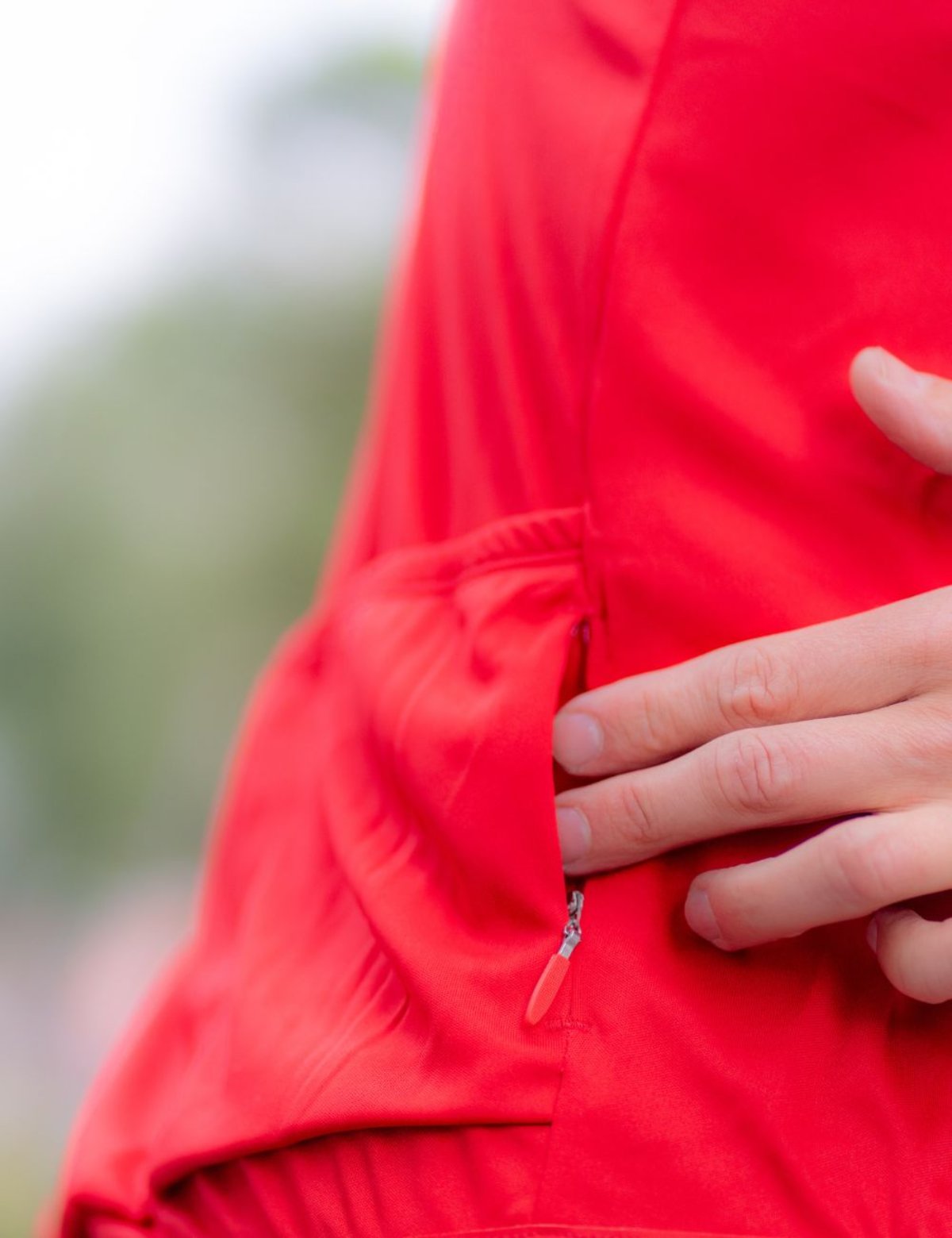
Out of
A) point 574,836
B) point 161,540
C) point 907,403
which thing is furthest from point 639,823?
point 161,540

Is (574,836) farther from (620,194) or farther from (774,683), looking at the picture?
(620,194)

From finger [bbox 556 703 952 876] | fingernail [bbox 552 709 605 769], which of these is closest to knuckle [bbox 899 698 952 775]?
finger [bbox 556 703 952 876]

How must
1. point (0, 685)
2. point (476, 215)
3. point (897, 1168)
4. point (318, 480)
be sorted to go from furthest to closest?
point (318, 480) → point (0, 685) → point (476, 215) → point (897, 1168)

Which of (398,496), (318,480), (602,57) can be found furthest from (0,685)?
(602,57)

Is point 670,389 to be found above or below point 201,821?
above

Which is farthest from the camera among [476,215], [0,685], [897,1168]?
[0,685]

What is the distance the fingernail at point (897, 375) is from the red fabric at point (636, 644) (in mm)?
16

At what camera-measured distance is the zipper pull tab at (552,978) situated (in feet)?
1.33

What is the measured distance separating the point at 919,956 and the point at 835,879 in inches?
1.5

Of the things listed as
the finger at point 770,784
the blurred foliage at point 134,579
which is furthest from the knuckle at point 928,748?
the blurred foliage at point 134,579

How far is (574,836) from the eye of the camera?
1.43 ft

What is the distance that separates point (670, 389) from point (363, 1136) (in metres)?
0.31

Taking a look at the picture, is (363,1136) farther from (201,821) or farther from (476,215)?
(201,821)

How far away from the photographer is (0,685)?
2781 millimetres
